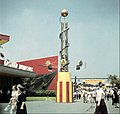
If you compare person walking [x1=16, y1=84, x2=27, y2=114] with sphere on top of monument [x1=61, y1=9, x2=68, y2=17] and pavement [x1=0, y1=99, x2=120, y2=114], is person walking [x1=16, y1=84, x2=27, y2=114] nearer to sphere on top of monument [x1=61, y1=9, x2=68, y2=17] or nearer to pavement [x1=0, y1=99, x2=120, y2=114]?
pavement [x1=0, y1=99, x2=120, y2=114]

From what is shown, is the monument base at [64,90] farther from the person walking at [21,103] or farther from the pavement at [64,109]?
the person walking at [21,103]

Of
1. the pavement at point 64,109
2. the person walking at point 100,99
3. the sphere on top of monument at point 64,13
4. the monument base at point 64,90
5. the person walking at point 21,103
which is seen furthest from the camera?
the sphere on top of monument at point 64,13

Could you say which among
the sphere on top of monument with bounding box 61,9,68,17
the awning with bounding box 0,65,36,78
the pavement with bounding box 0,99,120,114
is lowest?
the pavement with bounding box 0,99,120,114

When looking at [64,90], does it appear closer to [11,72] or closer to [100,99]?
[11,72]

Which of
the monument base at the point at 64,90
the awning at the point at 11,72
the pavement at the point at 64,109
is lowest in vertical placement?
the pavement at the point at 64,109

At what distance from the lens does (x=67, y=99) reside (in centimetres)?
2075

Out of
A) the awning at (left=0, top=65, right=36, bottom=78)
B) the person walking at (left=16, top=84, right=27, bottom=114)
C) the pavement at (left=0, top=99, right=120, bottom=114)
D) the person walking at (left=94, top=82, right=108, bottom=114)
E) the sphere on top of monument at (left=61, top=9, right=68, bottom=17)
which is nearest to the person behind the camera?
the person walking at (left=16, top=84, right=27, bottom=114)

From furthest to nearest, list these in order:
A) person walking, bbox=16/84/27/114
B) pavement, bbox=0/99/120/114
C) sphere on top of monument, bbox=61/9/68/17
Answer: sphere on top of monument, bbox=61/9/68/17 < pavement, bbox=0/99/120/114 < person walking, bbox=16/84/27/114

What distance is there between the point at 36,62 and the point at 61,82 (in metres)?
13.1

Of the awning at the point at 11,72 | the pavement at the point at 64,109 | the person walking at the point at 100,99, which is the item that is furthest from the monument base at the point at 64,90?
the person walking at the point at 100,99

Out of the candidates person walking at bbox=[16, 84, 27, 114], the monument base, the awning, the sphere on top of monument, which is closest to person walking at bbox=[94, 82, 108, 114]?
person walking at bbox=[16, 84, 27, 114]

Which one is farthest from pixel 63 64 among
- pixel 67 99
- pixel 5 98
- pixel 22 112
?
pixel 22 112

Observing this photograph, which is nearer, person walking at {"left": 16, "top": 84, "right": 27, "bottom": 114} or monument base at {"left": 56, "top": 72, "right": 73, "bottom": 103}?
person walking at {"left": 16, "top": 84, "right": 27, "bottom": 114}

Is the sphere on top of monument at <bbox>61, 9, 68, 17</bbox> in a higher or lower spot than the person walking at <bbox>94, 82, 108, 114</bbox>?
higher
